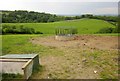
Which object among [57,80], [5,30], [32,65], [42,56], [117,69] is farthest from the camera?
[5,30]

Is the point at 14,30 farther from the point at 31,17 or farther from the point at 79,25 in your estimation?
the point at 79,25

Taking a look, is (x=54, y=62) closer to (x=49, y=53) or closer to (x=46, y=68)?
(x=46, y=68)

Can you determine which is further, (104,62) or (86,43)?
(86,43)

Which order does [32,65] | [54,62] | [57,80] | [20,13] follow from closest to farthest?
[57,80]
[32,65]
[54,62]
[20,13]

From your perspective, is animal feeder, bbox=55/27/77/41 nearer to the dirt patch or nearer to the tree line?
the dirt patch

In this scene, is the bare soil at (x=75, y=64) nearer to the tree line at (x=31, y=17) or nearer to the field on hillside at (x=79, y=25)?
the field on hillside at (x=79, y=25)

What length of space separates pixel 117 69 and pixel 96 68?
0.69m

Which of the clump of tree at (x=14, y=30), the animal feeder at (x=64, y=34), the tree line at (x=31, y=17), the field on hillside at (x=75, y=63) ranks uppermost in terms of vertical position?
the tree line at (x=31, y=17)

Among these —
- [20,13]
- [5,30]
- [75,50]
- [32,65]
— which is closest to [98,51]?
[75,50]

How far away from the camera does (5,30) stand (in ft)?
62.8

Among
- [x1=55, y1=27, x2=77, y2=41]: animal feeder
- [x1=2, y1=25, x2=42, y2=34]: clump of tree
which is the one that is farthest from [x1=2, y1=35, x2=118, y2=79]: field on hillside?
[x1=2, y1=25, x2=42, y2=34]: clump of tree

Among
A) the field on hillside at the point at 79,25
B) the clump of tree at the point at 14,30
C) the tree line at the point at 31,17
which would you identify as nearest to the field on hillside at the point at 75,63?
the clump of tree at the point at 14,30

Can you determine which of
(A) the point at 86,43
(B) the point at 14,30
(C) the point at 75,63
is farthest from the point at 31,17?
(C) the point at 75,63

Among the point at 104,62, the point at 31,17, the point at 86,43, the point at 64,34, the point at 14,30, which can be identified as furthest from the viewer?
the point at 31,17
